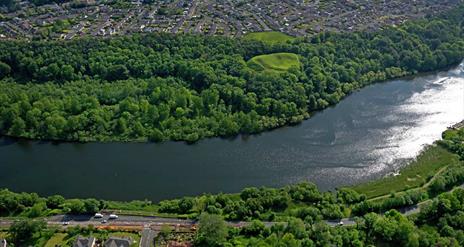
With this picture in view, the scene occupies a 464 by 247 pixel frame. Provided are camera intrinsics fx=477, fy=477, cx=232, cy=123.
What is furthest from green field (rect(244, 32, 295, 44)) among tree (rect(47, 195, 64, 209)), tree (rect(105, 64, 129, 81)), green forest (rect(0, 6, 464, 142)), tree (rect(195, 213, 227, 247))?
tree (rect(47, 195, 64, 209))

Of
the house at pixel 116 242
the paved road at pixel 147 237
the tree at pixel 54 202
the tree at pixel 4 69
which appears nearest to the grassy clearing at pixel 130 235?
the paved road at pixel 147 237

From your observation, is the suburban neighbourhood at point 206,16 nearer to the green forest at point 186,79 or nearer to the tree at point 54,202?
the green forest at point 186,79

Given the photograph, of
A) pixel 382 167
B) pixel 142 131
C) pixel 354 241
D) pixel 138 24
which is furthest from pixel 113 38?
pixel 354 241

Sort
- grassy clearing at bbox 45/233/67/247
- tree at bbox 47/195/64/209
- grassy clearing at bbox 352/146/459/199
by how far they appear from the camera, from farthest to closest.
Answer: grassy clearing at bbox 352/146/459/199
tree at bbox 47/195/64/209
grassy clearing at bbox 45/233/67/247

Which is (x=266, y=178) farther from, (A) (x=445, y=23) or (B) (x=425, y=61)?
(A) (x=445, y=23)

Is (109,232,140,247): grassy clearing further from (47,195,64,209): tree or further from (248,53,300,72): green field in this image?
(248,53,300,72): green field

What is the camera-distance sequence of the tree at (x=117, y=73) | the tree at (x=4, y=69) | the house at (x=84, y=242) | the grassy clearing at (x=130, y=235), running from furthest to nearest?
the tree at (x=4, y=69) → the tree at (x=117, y=73) → the grassy clearing at (x=130, y=235) → the house at (x=84, y=242)
